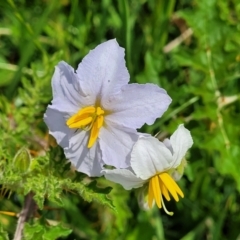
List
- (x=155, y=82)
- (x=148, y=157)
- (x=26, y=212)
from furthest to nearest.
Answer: (x=155, y=82), (x=26, y=212), (x=148, y=157)

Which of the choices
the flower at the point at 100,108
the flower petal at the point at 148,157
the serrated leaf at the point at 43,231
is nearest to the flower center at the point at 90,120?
the flower at the point at 100,108

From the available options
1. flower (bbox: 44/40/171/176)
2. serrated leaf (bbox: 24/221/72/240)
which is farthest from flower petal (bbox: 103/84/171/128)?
serrated leaf (bbox: 24/221/72/240)

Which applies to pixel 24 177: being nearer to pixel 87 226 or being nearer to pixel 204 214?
pixel 87 226

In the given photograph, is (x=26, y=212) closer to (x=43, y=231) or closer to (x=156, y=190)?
(x=43, y=231)

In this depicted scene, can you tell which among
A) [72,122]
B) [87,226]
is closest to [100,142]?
[72,122]

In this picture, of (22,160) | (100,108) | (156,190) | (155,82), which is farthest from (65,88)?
(155,82)

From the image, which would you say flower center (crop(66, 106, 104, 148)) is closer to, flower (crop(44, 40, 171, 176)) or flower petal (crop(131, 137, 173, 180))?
flower (crop(44, 40, 171, 176))

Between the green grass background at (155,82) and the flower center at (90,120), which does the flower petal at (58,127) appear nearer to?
the flower center at (90,120)
